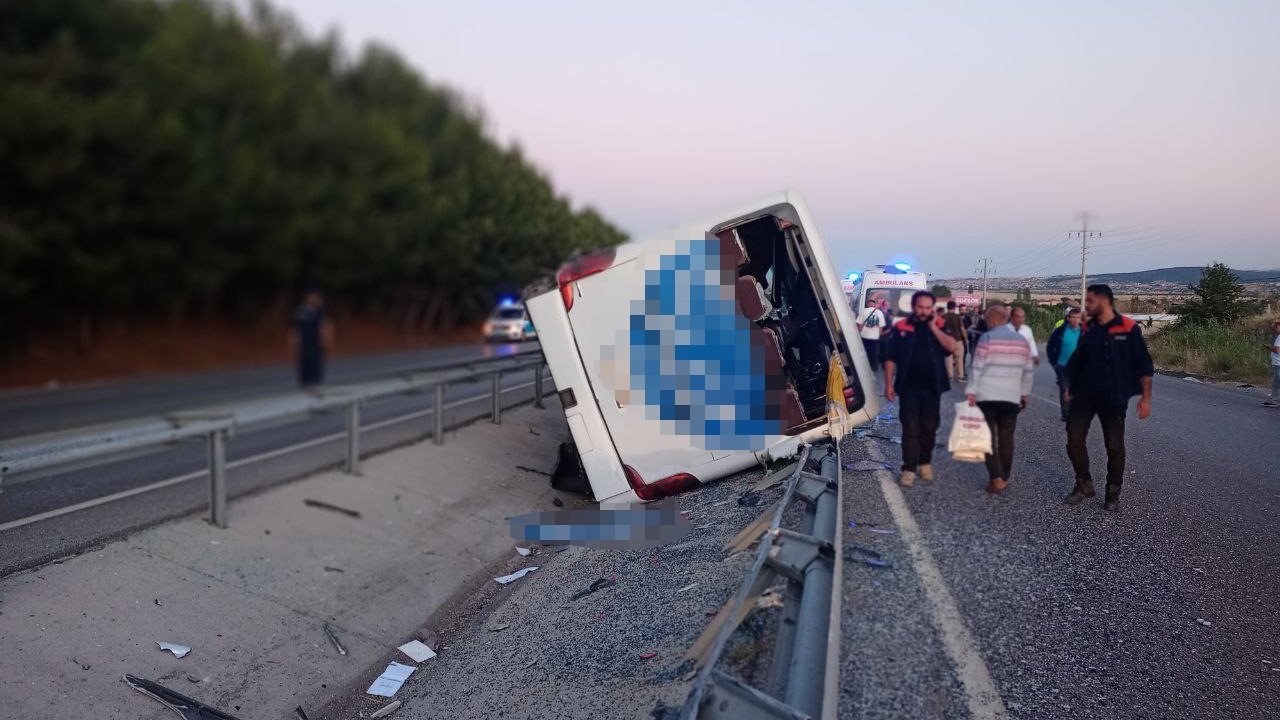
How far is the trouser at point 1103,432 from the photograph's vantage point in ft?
25.1

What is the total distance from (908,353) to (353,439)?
5168mm

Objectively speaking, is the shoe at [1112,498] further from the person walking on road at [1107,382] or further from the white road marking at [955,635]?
the white road marking at [955,635]

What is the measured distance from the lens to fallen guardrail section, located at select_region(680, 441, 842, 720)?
272 centimetres

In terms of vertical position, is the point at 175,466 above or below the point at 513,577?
above

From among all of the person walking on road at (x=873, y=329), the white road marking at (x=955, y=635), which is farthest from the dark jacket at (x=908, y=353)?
the person walking on road at (x=873, y=329)

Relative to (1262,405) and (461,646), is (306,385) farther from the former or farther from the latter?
(1262,405)

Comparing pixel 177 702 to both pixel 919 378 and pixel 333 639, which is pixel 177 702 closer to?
pixel 333 639

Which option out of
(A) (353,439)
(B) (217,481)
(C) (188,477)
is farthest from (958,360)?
(B) (217,481)

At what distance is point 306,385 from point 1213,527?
8.81 meters

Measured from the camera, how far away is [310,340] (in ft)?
35.3

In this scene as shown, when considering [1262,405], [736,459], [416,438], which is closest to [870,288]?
[1262,405]

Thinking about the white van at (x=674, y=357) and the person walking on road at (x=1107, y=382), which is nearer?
the white van at (x=674, y=357)

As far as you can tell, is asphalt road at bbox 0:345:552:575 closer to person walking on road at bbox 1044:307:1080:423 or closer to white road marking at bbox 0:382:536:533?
white road marking at bbox 0:382:536:533

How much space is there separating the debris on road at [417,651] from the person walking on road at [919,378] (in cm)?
494
